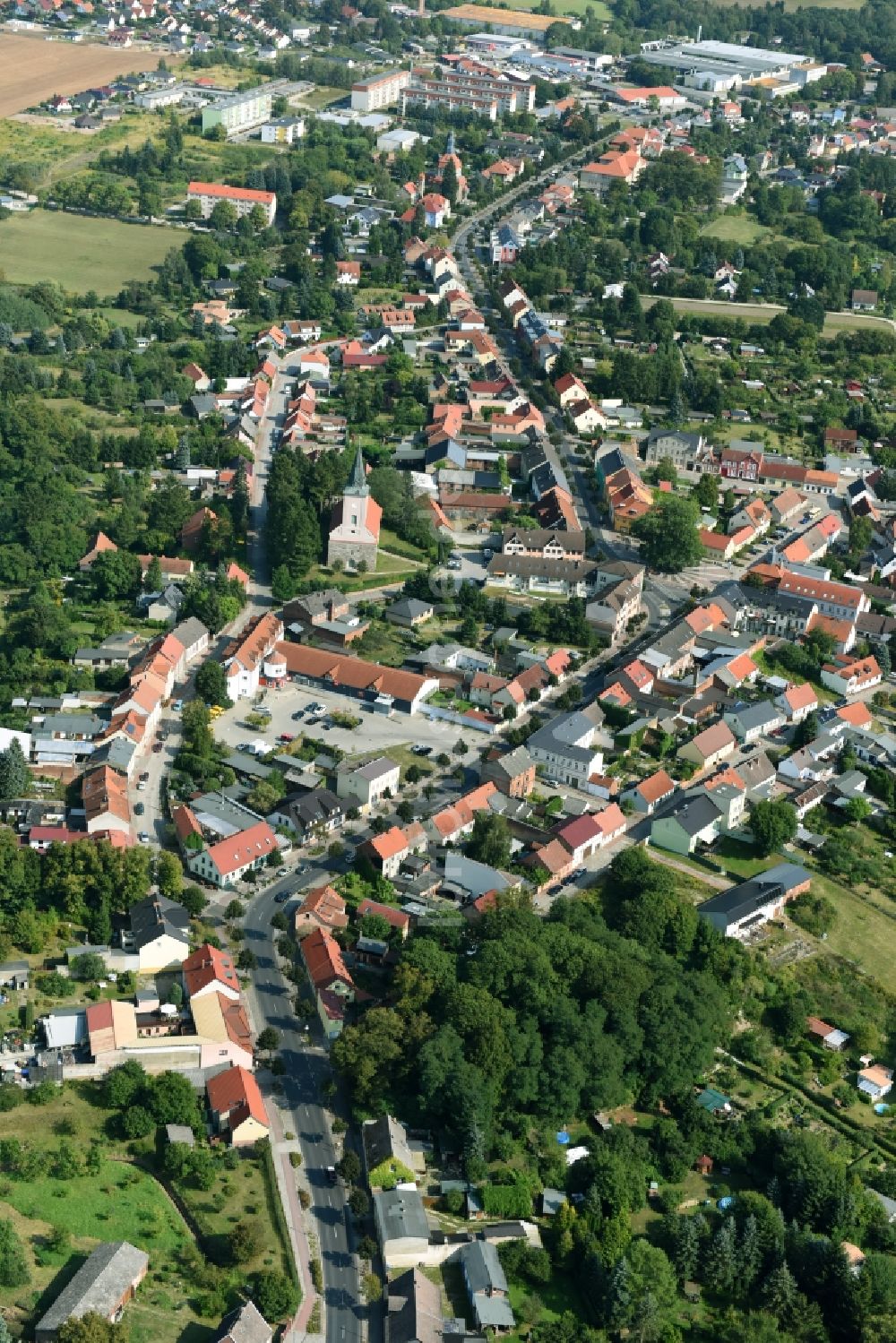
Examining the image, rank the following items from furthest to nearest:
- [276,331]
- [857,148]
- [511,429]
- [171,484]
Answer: [857,148] < [276,331] < [511,429] < [171,484]

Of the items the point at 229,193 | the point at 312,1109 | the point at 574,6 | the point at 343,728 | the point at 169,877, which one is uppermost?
the point at 574,6

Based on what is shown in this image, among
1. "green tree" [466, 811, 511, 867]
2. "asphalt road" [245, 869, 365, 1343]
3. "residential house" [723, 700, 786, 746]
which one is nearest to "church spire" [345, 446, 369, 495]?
"residential house" [723, 700, 786, 746]

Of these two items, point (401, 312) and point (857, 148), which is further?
point (857, 148)

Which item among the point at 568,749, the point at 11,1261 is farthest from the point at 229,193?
the point at 11,1261

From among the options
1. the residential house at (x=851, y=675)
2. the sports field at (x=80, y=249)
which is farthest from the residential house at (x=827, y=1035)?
the sports field at (x=80, y=249)

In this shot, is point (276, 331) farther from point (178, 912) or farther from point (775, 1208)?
point (775, 1208)

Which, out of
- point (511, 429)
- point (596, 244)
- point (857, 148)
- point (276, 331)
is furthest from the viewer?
point (857, 148)

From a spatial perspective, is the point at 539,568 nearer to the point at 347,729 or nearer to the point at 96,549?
the point at 347,729

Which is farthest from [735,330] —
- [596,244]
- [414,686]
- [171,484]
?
[414,686]
